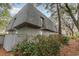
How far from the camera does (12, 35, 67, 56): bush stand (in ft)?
4.76

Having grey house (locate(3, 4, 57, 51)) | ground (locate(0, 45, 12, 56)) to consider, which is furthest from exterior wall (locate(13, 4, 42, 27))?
ground (locate(0, 45, 12, 56))

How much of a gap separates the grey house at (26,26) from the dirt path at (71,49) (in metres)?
0.19

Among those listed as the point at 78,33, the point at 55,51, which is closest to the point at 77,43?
the point at 78,33

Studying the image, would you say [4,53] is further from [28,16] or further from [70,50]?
[70,50]

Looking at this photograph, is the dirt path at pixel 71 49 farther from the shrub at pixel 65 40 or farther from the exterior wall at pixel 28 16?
the exterior wall at pixel 28 16

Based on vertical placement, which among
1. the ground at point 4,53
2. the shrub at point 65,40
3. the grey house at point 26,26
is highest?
the grey house at point 26,26

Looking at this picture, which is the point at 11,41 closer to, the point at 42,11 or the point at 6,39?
the point at 6,39

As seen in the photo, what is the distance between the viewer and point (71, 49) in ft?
4.79

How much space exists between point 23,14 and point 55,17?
0.97 ft

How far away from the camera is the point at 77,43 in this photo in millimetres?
1466

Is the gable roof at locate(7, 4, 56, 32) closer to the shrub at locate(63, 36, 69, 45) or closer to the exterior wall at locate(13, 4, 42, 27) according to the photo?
the exterior wall at locate(13, 4, 42, 27)

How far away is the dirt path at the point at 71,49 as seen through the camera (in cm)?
146

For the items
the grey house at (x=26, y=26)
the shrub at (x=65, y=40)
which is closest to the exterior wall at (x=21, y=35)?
the grey house at (x=26, y=26)

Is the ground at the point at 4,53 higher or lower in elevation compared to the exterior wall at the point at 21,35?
lower
